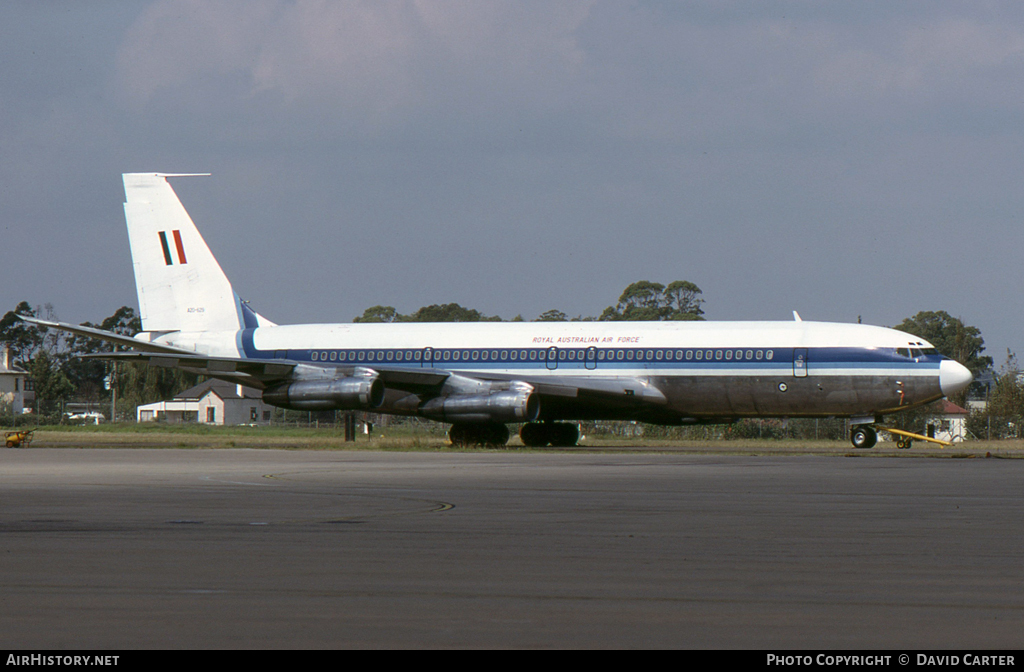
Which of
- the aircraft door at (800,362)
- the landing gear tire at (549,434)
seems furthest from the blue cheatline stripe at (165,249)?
the aircraft door at (800,362)

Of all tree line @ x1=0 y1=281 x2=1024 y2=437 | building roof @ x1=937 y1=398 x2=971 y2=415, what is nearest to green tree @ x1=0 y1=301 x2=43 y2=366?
tree line @ x1=0 y1=281 x2=1024 y2=437

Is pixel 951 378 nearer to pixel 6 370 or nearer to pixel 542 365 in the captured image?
pixel 542 365

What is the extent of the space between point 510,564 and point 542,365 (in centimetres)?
3073

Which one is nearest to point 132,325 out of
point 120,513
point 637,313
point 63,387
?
point 63,387

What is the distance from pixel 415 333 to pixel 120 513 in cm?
2847

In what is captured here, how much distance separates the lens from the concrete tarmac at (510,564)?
7.89 m

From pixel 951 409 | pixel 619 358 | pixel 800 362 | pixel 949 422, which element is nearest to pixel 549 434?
pixel 619 358

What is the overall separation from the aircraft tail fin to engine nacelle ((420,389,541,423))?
10530 mm

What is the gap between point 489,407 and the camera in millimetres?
38969

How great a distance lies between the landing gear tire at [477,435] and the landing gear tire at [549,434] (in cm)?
216

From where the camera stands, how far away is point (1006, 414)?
6091 cm

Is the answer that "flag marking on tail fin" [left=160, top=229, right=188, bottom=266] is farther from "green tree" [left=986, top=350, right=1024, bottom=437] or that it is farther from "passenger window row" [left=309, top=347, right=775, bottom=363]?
"green tree" [left=986, top=350, right=1024, bottom=437]

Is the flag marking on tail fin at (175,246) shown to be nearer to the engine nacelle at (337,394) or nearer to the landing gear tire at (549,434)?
the engine nacelle at (337,394)
